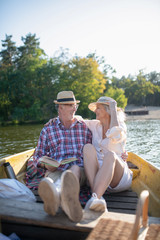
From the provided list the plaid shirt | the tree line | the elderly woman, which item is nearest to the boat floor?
the elderly woman

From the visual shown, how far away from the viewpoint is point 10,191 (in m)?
2.08

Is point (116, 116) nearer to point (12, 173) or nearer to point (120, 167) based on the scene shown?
point (120, 167)

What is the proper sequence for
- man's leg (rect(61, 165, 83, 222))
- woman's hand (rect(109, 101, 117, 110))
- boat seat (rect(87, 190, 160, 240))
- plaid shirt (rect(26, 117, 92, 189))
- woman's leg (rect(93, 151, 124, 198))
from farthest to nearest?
woman's hand (rect(109, 101, 117, 110)) → plaid shirt (rect(26, 117, 92, 189)) → woman's leg (rect(93, 151, 124, 198)) → man's leg (rect(61, 165, 83, 222)) → boat seat (rect(87, 190, 160, 240))

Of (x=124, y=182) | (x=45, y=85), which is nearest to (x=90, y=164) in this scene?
(x=124, y=182)

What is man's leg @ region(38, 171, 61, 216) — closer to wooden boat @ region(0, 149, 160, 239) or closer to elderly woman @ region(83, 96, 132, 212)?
wooden boat @ region(0, 149, 160, 239)

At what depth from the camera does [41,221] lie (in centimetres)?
149

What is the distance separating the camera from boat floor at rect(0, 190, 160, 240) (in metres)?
1.47

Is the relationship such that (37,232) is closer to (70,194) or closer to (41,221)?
(41,221)

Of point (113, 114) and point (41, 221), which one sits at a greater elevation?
point (113, 114)

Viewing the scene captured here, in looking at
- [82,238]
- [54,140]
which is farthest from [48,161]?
[82,238]

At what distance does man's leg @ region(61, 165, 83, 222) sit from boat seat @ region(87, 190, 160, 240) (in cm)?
17

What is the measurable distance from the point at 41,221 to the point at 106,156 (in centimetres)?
92

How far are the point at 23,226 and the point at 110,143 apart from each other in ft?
4.54

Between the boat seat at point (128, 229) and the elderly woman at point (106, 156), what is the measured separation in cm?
21
